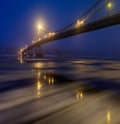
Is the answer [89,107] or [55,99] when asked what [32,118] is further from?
[55,99]

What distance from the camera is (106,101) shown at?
739 centimetres

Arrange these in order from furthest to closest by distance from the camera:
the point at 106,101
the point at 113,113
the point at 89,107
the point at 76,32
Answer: the point at 76,32 < the point at 106,101 < the point at 89,107 < the point at 113,113

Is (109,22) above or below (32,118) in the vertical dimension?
above

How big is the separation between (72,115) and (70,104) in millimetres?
1227

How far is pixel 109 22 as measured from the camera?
28328 millimetres

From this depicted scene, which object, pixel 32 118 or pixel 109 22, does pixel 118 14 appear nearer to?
pixel 109 22

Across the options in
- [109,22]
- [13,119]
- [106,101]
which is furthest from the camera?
[109,22]

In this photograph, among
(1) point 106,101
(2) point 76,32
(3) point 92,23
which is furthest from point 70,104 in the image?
(2) point 76,32

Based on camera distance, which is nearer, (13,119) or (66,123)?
(66,123)

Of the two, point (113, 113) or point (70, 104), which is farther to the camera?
point (70, 104)

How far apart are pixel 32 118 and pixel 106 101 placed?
8.47 feet

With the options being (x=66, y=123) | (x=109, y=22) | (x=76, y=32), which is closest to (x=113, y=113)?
(x=66, y=123)

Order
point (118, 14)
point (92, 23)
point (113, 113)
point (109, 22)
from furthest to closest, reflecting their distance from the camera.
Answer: point (92, 23) → point (109, 22) → point (118, 14) → point (113, 113)

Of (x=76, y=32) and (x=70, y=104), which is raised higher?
(x=76, y=32)
